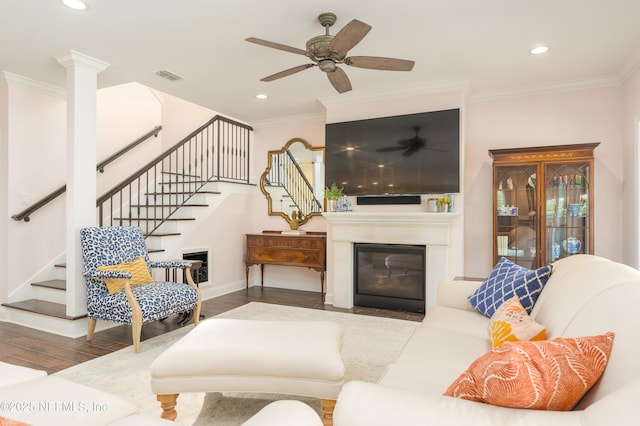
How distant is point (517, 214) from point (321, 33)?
2.78m

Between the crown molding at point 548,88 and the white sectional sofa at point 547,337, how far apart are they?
274 cm

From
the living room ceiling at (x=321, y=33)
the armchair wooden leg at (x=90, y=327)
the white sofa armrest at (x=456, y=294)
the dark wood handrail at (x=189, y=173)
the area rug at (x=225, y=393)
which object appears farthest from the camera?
the dark wood handrail at (x=189, y=173)

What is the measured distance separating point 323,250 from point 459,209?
1807 mm

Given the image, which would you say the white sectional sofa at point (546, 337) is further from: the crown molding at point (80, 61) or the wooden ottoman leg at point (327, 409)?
the crown molding at point (80, 61)

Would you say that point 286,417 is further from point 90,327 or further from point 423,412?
point 90,327

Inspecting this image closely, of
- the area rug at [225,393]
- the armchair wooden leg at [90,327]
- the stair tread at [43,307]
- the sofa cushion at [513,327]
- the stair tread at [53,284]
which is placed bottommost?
the area rug at [225,393]

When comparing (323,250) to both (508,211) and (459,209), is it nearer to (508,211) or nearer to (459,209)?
(459,209)

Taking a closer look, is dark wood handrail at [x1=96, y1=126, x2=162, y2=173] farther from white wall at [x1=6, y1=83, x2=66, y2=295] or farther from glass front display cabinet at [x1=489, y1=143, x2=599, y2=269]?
glass front display cabinet at [x1=489, y1=143, x2=599, y2=269]

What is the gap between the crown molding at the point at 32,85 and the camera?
3805 mm

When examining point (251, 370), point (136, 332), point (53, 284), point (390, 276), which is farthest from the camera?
point (390, 276)

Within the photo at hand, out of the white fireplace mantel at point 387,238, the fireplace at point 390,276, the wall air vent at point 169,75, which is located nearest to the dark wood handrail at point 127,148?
the wall air vent at point 169,75

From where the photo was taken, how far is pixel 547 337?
1.57 meters

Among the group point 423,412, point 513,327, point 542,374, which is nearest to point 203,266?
point 513,327

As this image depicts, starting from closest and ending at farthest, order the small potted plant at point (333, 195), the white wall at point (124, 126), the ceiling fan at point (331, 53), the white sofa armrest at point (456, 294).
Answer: the ceiling fan at point (331, 53) → the white sofa armrest at point (456, 294) → the small potted plant at point (333, 195) → the white wall at point (124, 126)
